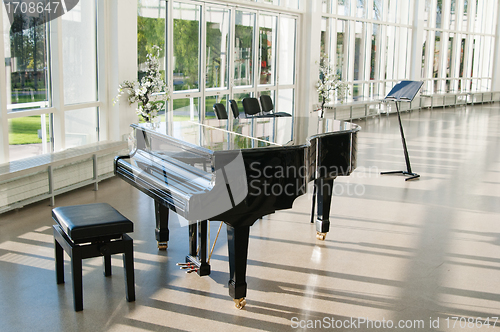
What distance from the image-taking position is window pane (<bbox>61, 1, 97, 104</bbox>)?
621 cm

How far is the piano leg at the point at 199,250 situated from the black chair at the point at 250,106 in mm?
4466

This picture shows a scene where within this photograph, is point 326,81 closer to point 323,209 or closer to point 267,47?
point 267,47

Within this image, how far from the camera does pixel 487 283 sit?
3.58 m

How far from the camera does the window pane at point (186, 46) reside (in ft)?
27.1

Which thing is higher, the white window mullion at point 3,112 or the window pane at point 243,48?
the window pane at point 243,48

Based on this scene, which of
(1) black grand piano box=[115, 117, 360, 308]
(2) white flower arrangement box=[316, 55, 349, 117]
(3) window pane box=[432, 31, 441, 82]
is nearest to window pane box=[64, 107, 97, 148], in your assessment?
(1) black grand piano box=[115, 117, 360, 308]

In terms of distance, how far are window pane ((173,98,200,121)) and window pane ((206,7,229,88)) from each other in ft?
1.61

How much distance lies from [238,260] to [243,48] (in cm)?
749

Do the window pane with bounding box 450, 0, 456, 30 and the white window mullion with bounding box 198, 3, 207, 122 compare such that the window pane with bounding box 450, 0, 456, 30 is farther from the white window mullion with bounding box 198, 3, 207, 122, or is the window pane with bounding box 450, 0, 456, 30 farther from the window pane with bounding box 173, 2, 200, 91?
the window pane with bounding box 173, 2, 200, 91

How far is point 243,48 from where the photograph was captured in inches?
392

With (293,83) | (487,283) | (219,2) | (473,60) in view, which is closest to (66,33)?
(219,2)

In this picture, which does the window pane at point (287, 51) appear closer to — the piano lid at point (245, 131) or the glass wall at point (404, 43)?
the glass wall at point (404, 43)

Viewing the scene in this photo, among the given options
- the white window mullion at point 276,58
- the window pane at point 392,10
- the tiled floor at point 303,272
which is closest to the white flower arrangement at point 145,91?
the tiled floor at point 303,272

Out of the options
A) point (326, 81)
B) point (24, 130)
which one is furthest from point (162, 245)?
point (326, 81)
